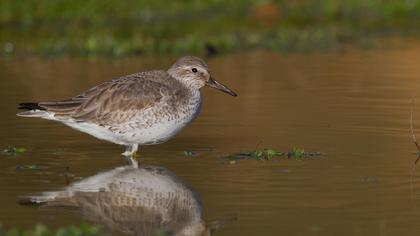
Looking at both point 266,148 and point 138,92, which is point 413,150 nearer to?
point 266,148

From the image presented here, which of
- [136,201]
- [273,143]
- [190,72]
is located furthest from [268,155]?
[136,201]

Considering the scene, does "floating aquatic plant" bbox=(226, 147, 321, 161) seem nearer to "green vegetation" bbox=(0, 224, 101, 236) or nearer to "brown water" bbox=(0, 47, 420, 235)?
"brown water" bbox=(0, 47, 420, 235)

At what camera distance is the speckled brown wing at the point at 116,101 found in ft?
40.7

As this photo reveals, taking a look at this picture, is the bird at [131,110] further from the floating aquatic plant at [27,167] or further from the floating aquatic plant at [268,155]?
the floating aquatic plant at [27,167]

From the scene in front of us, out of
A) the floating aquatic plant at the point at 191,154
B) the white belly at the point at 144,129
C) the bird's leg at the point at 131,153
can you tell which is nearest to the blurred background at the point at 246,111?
the floating aquatic plant at the point at 191,154

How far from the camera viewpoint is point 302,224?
9.24m

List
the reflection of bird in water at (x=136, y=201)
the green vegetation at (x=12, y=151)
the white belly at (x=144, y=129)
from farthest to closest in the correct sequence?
the green vegetation at (x=12, y=151)
the white belly at (x=144, y=129)
the reflection of bird in water at (x=136, y=201)

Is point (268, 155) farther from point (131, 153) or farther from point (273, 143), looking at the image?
point (131, 153)

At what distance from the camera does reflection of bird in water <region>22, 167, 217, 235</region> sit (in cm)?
923

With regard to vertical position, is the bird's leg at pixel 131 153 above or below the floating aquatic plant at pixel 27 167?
above

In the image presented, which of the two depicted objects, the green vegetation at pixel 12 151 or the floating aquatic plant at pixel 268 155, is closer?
the floating aquatic plant at pixel 268 155

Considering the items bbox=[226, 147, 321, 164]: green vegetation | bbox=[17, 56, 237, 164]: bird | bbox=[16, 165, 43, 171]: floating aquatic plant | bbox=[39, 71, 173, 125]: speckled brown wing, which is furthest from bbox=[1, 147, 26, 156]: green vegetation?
bbox=[226, 147, 321, 164]: green vegetation

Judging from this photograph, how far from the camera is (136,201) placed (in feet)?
33.4

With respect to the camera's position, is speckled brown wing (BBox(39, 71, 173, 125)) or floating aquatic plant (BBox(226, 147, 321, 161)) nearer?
floating aquatic plant (BBox(226, 147, 321, 161))
